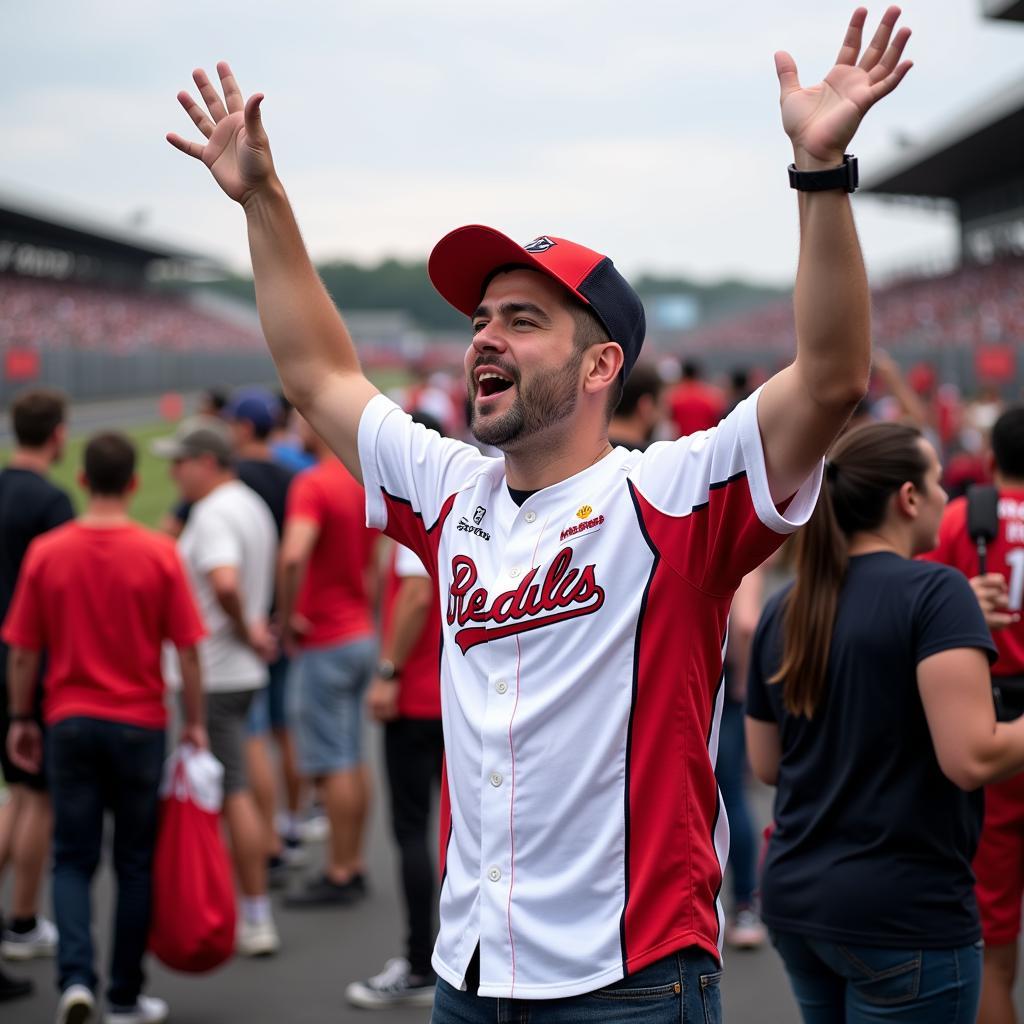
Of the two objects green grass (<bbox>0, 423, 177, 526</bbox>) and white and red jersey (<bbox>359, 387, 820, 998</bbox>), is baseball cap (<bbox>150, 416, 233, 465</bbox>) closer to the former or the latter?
white and red jersey (<bbox>359, 387, 820, 998</bbox>)

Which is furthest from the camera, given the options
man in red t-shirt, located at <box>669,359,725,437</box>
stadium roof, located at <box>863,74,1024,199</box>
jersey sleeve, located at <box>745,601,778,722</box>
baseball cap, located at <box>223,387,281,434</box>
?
stadium roof, located at <box>863,74,1024,199</box>

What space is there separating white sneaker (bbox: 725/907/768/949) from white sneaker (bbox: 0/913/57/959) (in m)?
2.86

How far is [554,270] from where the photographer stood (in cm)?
266

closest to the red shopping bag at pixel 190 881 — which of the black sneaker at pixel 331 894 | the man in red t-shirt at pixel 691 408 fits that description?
the black sneaker at pixel 331 894

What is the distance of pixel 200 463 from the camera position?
649 centimetres

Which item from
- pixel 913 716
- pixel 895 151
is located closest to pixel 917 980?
pixel 913 716

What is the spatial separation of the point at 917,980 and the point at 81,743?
3250 millimetres

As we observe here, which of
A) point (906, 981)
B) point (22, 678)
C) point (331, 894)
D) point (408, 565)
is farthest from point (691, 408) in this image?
point (906, 981)

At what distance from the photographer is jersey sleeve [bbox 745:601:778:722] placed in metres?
3.50

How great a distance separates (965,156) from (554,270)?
4613 cm

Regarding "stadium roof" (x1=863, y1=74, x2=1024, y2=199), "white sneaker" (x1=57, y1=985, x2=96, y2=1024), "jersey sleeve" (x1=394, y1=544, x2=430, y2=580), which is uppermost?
"stadium roof" (x1=863, y1=74, x2=1024, y2=199)

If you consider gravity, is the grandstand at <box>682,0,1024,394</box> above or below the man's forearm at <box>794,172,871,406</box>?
above

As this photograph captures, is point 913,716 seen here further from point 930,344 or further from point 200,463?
point 930,344

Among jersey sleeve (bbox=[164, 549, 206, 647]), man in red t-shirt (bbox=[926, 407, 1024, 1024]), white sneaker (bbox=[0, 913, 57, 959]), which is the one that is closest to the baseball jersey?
man in red t-shirt (bbox=[926, 407, 1024, 1024])
